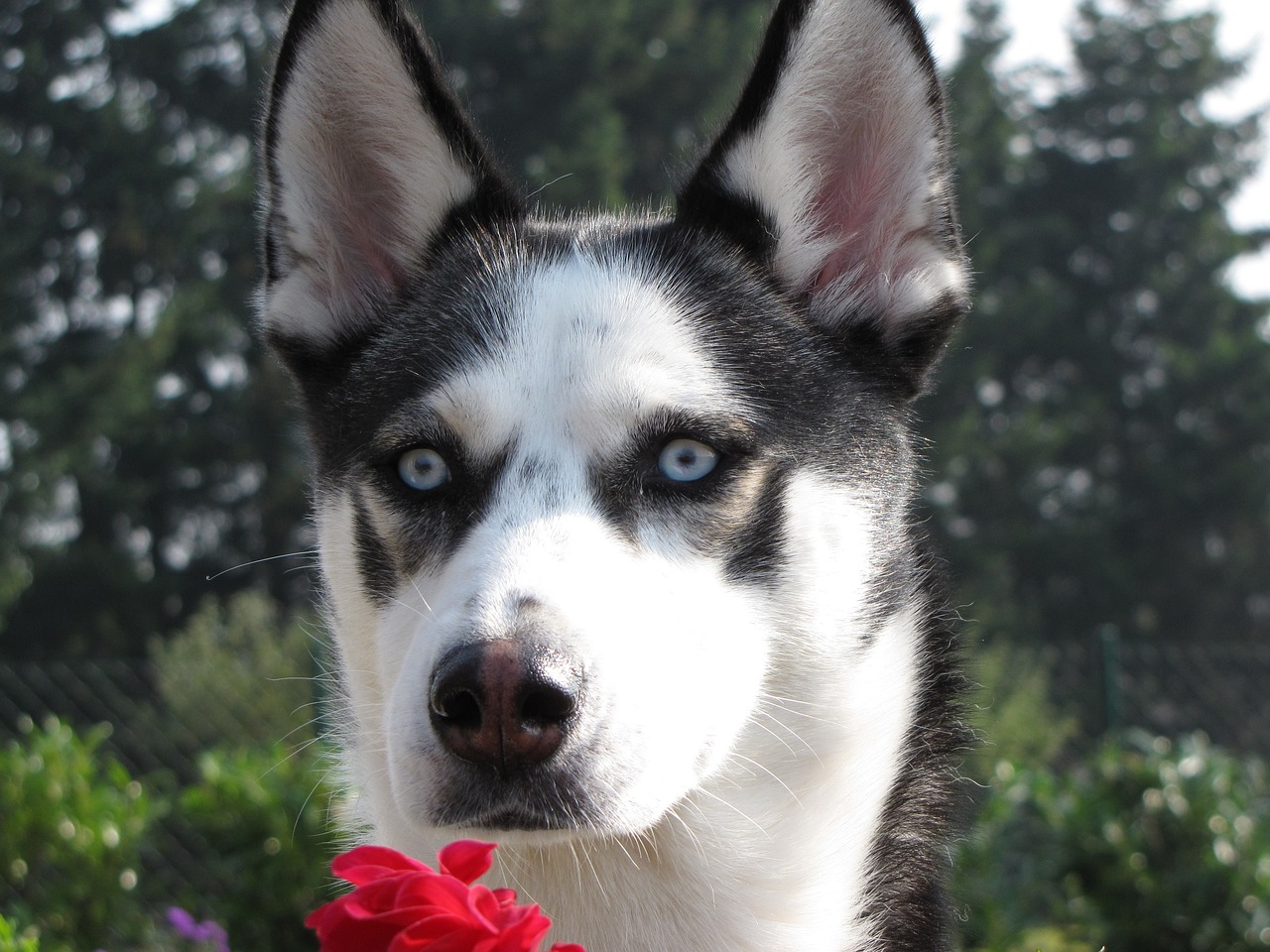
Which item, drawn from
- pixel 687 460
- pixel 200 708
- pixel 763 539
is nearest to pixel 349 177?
pixel 687 460

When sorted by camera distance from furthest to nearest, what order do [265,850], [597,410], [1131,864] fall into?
[265,850] → [1131,864] → [597,410]

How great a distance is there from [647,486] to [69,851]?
4411 millimetres

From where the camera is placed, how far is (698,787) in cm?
209

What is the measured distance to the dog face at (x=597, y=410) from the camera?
181cm

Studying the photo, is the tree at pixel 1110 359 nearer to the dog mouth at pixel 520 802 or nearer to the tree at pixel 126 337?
the tree at pixel 126 337

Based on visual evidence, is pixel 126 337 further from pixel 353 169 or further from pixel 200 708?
pixel 353 169

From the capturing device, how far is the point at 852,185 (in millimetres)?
2578

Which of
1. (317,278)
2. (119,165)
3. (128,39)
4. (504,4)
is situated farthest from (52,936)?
(504,4)

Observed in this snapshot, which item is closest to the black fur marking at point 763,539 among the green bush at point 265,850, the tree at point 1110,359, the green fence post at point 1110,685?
the green bush at point 265,850

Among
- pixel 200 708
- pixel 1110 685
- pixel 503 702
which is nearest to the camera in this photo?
pixel 503 702

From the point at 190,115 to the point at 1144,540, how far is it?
74.6ft

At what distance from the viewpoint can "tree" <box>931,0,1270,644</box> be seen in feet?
88.3

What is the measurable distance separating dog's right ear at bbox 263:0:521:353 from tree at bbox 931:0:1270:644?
874 inches

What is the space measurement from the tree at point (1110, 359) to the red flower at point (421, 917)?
23452 mm
